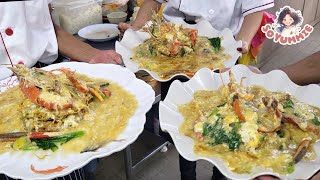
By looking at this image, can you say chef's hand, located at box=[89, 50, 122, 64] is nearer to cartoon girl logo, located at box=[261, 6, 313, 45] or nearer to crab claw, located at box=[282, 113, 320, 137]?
cartoon girl logo, located at box=[261, 6, 313, 45]

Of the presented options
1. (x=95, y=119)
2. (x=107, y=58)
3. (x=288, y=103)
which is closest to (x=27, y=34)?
(x=107, y=58)

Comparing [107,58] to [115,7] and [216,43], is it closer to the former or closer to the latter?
[216,43]

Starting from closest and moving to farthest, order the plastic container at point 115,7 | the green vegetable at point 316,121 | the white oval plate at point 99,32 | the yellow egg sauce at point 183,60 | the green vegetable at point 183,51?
the green vegetable at point 316,121
the yellow egg sauce at point 183,60
the green vegetable at point 183,51
the white oval plate at point 99,32
the plastic container at point 115,7

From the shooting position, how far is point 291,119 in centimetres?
152

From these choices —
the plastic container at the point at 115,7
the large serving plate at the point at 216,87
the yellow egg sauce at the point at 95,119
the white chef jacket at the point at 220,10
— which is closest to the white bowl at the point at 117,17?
the plastic container at the point at 115,7

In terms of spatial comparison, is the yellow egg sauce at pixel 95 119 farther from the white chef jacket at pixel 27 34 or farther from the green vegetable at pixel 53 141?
the white chef jacket at pixel 27 34

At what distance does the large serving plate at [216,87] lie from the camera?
50.0 inches

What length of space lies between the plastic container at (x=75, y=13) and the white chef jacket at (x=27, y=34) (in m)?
0.50

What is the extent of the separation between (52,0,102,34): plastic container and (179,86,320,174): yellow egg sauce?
1.83m

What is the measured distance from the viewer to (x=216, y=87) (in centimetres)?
184

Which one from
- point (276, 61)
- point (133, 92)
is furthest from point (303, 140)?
point (276, 61)

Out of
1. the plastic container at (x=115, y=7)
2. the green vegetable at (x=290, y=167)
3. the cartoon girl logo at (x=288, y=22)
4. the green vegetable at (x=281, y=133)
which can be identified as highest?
the cartoon girl logo at (x=288, y=22)

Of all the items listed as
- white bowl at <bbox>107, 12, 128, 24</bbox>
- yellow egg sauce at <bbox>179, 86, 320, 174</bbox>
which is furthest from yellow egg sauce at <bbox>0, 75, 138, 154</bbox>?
white bowl at <bbox>107, 12, 128, 24</bbox>

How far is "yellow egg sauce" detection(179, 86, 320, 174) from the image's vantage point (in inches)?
53.0
